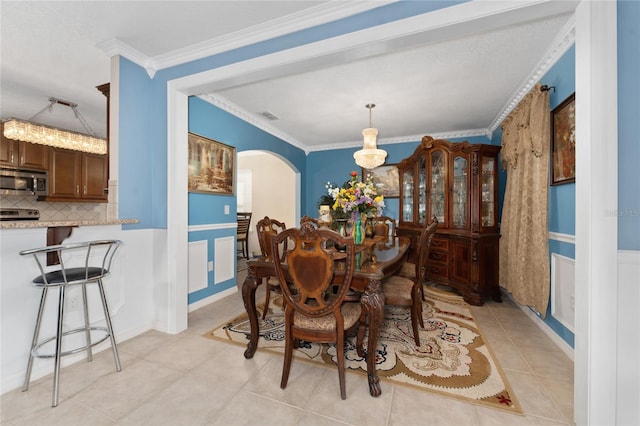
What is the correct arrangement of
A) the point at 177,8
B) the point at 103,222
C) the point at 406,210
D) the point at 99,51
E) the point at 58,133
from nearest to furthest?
the point at 177,8
the point at 103,222
the point at 99,51
the point at 58,133
the point at 406,210

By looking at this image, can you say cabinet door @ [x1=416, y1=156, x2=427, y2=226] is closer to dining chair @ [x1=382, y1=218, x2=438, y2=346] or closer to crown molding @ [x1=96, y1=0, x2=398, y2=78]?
dining chair @ [x1=382, y1=218, x2=438, y2=346]

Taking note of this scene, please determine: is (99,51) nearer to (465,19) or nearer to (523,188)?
(465,19)

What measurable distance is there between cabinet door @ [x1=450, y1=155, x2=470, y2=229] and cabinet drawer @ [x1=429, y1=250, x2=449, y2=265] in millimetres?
418

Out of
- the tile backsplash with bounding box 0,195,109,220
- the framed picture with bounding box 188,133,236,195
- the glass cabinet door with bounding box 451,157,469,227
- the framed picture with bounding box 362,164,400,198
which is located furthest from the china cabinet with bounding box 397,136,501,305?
the tile backsplash with bounding box 0,195,109,220

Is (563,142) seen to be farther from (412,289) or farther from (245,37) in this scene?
(245,37)

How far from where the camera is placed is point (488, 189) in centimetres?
338

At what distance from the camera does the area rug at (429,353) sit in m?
1.65

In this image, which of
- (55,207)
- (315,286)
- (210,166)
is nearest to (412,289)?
(315,286)

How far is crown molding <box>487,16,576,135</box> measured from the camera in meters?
2.00

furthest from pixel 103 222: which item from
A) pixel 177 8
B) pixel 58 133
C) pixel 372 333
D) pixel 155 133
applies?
pixel 372 333

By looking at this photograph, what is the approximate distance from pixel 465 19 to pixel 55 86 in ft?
14.0

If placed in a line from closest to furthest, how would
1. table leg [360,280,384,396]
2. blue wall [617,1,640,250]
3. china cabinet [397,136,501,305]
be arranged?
blue wall [617,1,640,250] → table leg [360,280,384,396] → china cabinet [397,136,501,305]

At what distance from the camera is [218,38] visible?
85.0 inches

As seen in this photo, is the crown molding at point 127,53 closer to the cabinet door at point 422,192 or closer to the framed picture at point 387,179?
the cabinet door at point 422,192
